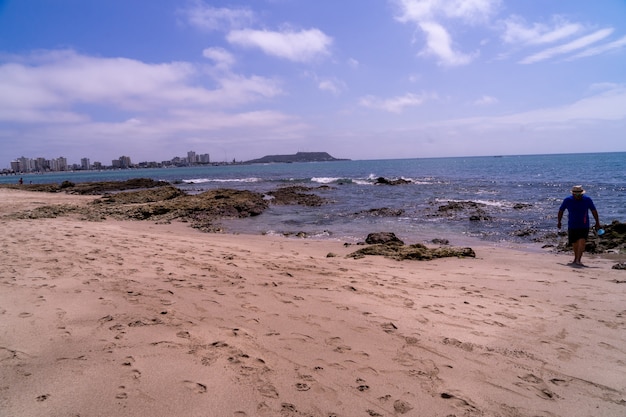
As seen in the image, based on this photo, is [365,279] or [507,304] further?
[365,279]

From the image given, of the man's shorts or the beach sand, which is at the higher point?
the man's shorts

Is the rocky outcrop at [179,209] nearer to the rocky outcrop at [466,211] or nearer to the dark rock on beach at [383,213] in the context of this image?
the dark rock on beach at [383,213]

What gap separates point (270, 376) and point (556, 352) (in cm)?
297

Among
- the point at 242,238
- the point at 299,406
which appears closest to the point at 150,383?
the point at 299,406

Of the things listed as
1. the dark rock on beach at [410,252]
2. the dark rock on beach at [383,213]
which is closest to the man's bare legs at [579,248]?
the dark rock on beach at [410,252]

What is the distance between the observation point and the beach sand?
283 cm

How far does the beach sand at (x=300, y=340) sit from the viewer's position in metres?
2.83

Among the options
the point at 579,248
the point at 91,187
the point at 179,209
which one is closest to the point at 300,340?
the point at 579,248

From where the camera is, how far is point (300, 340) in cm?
377

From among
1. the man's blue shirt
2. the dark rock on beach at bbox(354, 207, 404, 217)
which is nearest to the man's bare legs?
the man's blue shirt

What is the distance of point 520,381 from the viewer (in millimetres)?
3188

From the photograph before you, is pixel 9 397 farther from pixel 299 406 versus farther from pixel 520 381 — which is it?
pixel 520 381

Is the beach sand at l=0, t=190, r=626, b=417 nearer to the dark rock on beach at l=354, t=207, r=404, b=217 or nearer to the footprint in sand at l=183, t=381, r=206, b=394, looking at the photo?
the footprint in sand at l=183, t=381, r=206, b=394

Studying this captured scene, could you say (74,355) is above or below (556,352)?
above
